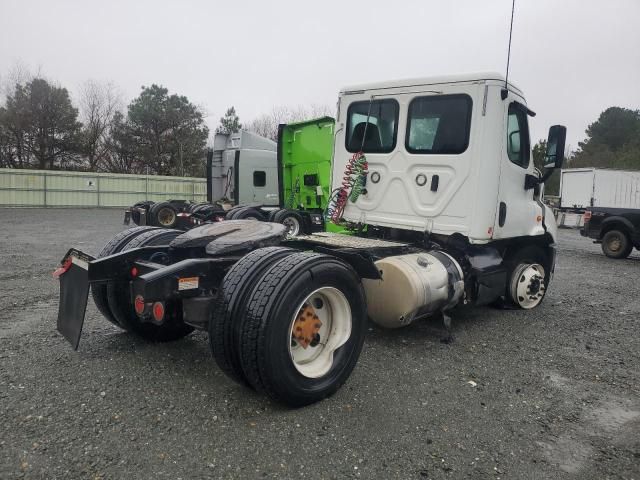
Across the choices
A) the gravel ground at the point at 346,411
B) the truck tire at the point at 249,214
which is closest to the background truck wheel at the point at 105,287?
the gravel ground at the point at 346,411

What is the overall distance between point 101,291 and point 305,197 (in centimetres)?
876

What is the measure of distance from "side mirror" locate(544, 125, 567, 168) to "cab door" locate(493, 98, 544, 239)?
0.23m

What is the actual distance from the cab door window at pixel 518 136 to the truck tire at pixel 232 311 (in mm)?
3332

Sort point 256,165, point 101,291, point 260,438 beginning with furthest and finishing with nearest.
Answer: point 256,165 → point 101,291 → point 260,438

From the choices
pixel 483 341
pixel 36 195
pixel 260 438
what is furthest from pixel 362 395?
pixel 36 195

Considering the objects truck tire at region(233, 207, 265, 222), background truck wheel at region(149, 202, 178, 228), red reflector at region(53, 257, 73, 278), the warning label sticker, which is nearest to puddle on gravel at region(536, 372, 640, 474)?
the warning label sticker

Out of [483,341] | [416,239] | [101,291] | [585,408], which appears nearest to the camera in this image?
[585,408]

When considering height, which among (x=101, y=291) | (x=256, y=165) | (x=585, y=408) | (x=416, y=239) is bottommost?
(x=585, y=408)

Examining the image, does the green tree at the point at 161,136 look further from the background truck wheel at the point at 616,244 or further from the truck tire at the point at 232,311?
the truck tire at the point at 232,311

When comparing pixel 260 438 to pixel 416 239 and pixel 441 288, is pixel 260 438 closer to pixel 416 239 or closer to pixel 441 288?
pixel 441 288

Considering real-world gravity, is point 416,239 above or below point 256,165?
below

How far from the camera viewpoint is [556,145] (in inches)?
202

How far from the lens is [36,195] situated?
86.4 ft

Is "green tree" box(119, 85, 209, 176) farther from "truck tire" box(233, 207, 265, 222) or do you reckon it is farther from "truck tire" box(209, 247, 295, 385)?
"truck tire" box(209, 247, 295, 385)
